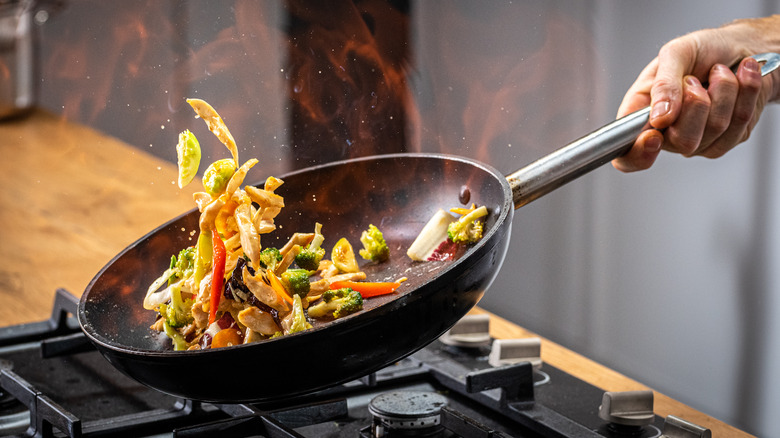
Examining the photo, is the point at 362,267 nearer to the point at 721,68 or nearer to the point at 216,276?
the point at 216,276

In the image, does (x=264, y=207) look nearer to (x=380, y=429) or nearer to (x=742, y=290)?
(x=380, y=429)

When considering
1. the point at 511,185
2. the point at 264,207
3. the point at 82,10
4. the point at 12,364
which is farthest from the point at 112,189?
the point at 82,10

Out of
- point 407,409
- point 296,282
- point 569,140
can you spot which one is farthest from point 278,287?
point 569,140

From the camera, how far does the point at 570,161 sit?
1064mm

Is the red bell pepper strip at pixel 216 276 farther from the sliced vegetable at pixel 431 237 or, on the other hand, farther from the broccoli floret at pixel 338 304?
the sliced vegetable at pixel 431 237

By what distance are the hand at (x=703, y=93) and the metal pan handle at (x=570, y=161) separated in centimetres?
8

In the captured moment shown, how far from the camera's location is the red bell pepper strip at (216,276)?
3.17 feet

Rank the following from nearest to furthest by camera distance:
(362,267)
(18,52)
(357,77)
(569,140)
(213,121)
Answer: (213,121) < (362,267) < (357,77) < (569,140) < (18,52)

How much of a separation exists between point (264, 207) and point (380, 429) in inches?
12.2

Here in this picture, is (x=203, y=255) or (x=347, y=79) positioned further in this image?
(x=347, y=79)

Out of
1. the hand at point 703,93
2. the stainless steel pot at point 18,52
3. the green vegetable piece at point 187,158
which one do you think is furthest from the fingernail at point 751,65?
the stainless steel pot at point 18,52

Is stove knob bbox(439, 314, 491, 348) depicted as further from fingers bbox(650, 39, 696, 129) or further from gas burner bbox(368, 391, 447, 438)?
fingers bbox(650, 39, 696, 129)

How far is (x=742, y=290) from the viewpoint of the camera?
1780 millimetres

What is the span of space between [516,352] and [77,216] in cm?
133
